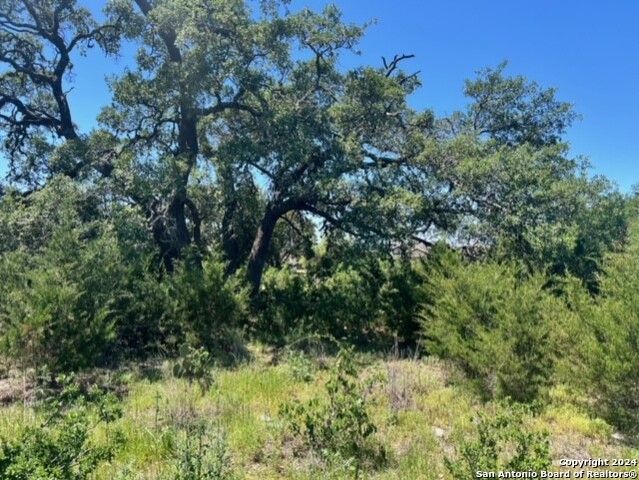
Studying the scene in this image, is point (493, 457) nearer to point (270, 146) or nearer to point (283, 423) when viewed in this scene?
point (283, 423)

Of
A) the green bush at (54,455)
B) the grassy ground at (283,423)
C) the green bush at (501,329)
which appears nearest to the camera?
the green bush at (54,455)

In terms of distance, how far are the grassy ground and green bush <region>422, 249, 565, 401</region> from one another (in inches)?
13.9

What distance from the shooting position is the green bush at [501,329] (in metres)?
5.53

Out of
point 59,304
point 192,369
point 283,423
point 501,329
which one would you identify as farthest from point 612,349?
point 59,304

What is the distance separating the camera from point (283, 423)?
174 inches

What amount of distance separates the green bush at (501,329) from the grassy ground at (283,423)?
35cm

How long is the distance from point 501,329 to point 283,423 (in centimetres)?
305

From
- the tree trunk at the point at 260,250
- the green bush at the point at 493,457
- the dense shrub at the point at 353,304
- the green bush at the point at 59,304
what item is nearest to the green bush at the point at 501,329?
the green bush at the point at 493,457

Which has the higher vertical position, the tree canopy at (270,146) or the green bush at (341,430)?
the tree canopy at (270,146)

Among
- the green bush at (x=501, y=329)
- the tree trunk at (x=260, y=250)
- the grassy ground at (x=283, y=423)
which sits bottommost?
the grassy ground at (x=283, y=423)

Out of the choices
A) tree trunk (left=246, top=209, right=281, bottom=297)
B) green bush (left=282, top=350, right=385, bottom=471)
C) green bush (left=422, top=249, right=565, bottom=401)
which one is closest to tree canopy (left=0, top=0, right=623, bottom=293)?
tree trunk (left=246, top=209, right=281, bottom=297)

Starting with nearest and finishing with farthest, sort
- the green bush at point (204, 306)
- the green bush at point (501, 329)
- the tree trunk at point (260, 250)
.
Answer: the green bush at point (501, 329) < the green bush at point (204, 306) < the tree trunk at point (260, 250)

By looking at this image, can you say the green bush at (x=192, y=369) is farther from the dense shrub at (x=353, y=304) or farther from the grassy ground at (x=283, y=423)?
the dense shrub at (x=353, y=304)

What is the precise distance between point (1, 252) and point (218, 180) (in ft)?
15.3
